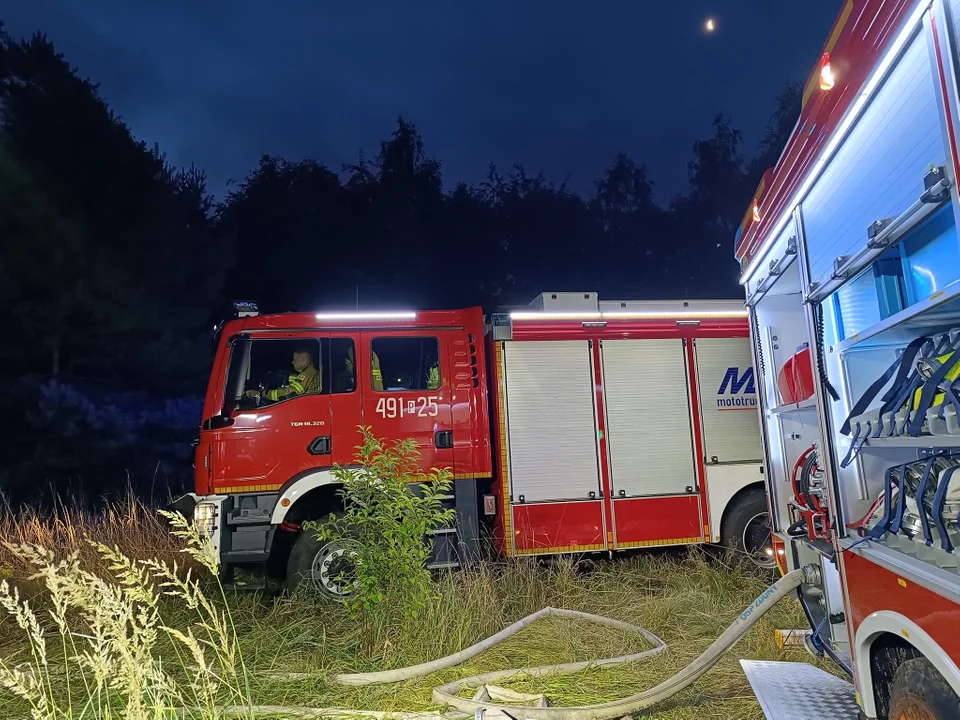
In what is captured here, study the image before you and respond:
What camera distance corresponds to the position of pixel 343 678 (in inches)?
147

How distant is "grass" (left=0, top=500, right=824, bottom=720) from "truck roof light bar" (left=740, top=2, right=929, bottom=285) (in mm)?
2500

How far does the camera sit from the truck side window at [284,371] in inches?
225

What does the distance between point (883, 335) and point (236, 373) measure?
4898mm

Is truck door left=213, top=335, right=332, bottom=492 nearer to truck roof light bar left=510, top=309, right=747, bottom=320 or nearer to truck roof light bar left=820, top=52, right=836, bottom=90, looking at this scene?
truck roof light bar left=510, top=309, right=747, bottom=320

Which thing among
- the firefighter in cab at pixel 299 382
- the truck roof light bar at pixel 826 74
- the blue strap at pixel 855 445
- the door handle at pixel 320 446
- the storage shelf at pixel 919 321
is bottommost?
the blue strap at pixel 855 445

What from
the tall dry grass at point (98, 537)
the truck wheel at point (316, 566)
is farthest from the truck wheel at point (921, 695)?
the tall dry grass at point (98, 537)

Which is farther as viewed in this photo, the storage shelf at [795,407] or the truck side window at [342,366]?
the truck side window at [342,366]

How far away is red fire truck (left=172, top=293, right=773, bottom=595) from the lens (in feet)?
18.2

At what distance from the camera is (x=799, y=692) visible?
120 inches

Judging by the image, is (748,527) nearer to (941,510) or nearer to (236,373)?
(941,510)

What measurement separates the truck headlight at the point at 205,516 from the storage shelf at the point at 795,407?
14.2 ft

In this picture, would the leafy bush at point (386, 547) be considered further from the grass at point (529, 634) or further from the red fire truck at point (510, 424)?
the red fire truck at point (510, 424)

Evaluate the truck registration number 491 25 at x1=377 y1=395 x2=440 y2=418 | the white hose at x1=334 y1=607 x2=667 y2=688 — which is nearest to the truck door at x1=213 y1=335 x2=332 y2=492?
the truck registration number 491 25 at x1=377 y1=395 x2=440 y2=418

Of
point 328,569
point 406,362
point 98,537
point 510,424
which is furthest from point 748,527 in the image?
point 98,537
